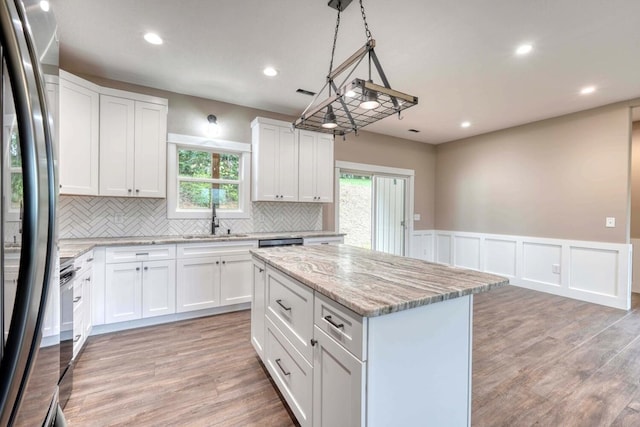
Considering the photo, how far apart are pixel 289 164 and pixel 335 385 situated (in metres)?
3.12

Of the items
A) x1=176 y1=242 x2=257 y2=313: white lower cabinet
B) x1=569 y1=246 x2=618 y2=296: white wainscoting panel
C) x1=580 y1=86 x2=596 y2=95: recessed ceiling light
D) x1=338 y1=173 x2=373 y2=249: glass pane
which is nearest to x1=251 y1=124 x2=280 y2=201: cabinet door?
x1=176 y1=242 x2=257 y2=313: white lower cabinet

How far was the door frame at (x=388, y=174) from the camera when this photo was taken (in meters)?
4.83

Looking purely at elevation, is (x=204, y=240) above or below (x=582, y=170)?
below

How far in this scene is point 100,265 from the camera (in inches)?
107

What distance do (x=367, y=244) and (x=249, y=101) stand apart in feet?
10.6

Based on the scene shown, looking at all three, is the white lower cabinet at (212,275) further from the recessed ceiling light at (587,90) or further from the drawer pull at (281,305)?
the recessed ceiling light at (587,90)

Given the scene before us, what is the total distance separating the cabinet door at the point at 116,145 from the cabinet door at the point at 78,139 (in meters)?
0.06

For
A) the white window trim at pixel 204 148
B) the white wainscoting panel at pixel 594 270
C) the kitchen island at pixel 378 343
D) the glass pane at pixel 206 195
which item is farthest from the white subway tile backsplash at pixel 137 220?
the white wainscoting panel at pixel 594 270

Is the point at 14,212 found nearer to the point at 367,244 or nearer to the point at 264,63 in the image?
the point at 264,63

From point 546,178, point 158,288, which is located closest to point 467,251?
point 546,178

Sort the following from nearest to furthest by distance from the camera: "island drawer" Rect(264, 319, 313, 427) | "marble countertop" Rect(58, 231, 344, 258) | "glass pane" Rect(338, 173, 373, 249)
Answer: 1. "island drawer" Rect(264, 319, 313, 427)
2. "marble countertop" Rect(58, 231, 344, 258)
3. "glass pane" Rect(338, 173, 373, 249)

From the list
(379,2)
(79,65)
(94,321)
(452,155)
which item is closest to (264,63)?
(379,2)

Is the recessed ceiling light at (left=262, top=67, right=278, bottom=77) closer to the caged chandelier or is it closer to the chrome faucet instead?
the caged chandelier

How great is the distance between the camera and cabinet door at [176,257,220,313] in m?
3.08
